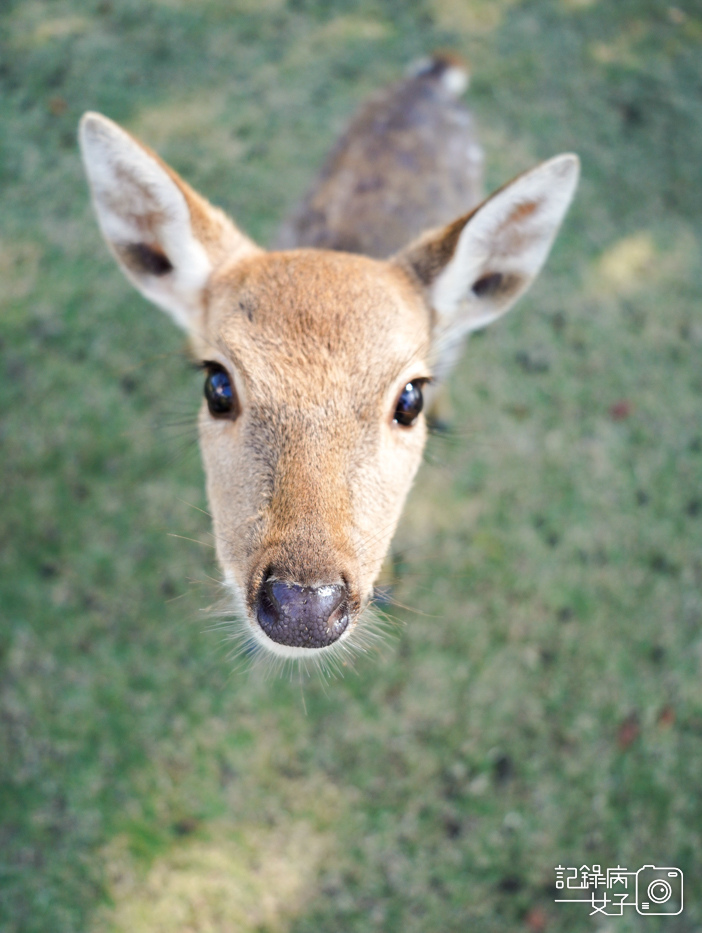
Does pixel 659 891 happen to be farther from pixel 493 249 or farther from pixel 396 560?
pixel 493 249

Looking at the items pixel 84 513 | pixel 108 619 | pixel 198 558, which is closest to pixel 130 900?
pixel 108 619

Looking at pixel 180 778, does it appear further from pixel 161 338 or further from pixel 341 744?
pixel 161 338

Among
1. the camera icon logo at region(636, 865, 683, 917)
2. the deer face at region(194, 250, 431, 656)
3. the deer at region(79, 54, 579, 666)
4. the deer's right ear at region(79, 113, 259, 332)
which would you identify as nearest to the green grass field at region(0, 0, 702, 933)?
the camera icon logo at region(636, 865, 683, 917)

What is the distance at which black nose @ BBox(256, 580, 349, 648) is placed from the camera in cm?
181

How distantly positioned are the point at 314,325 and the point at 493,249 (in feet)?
3.26

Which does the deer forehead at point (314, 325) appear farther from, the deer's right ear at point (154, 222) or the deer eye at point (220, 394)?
the deer's right ear at point (154, 222)

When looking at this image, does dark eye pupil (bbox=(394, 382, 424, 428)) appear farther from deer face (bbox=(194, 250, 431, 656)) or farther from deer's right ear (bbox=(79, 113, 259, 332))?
deer's right ear (bbox=(79, 113, 259, 332))

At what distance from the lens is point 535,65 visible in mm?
6324

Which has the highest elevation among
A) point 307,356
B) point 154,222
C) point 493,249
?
point 154,222

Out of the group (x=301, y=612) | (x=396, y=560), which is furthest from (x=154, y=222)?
Result: (x=396, y=560)

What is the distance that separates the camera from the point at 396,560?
4266 mm

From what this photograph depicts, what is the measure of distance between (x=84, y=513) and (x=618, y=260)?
4936mm

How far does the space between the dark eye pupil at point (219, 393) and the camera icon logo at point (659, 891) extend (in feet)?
13.0

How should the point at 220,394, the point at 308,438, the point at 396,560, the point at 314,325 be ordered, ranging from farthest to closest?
1. the point at 396,560
2. the point at 220,394
3. the point at 314,325
4. the point at 308,438
